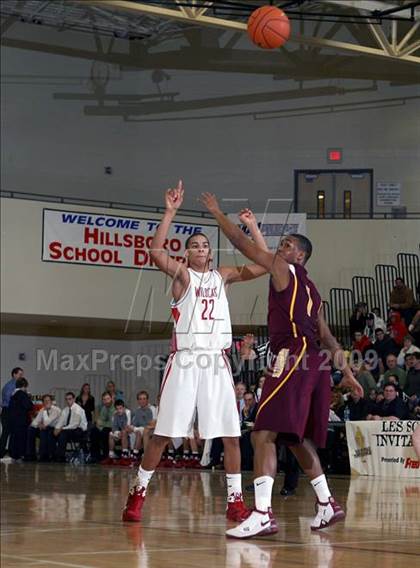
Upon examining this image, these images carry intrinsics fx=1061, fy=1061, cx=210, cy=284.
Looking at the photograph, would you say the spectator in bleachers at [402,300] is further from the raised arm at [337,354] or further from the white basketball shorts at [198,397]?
the raised arm at [337,354]

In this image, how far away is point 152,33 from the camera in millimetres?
28703

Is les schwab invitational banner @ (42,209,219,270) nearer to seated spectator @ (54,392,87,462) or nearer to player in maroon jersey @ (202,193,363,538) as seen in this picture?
seated spectator @ (54,392,87,462)

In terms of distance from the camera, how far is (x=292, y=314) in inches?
300

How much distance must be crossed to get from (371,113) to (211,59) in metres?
4.85

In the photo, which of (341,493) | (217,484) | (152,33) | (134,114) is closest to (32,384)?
(134,114)

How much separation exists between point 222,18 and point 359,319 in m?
8.34

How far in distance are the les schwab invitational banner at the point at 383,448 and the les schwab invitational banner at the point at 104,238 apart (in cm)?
957

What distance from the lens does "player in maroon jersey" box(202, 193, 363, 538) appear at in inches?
290

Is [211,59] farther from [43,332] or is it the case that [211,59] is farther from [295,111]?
[43,332]

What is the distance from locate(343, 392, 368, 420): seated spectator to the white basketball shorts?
1006 centimetres

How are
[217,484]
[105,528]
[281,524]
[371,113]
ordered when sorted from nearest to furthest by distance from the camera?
[105,528] < [281,524] < [217,484] < [371,113]

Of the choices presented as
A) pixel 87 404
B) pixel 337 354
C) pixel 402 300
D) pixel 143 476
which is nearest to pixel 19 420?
pixel 87 404

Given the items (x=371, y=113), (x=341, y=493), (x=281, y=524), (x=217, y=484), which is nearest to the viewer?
(x=281, y=524)

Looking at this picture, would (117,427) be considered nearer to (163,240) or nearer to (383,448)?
(383,448)
